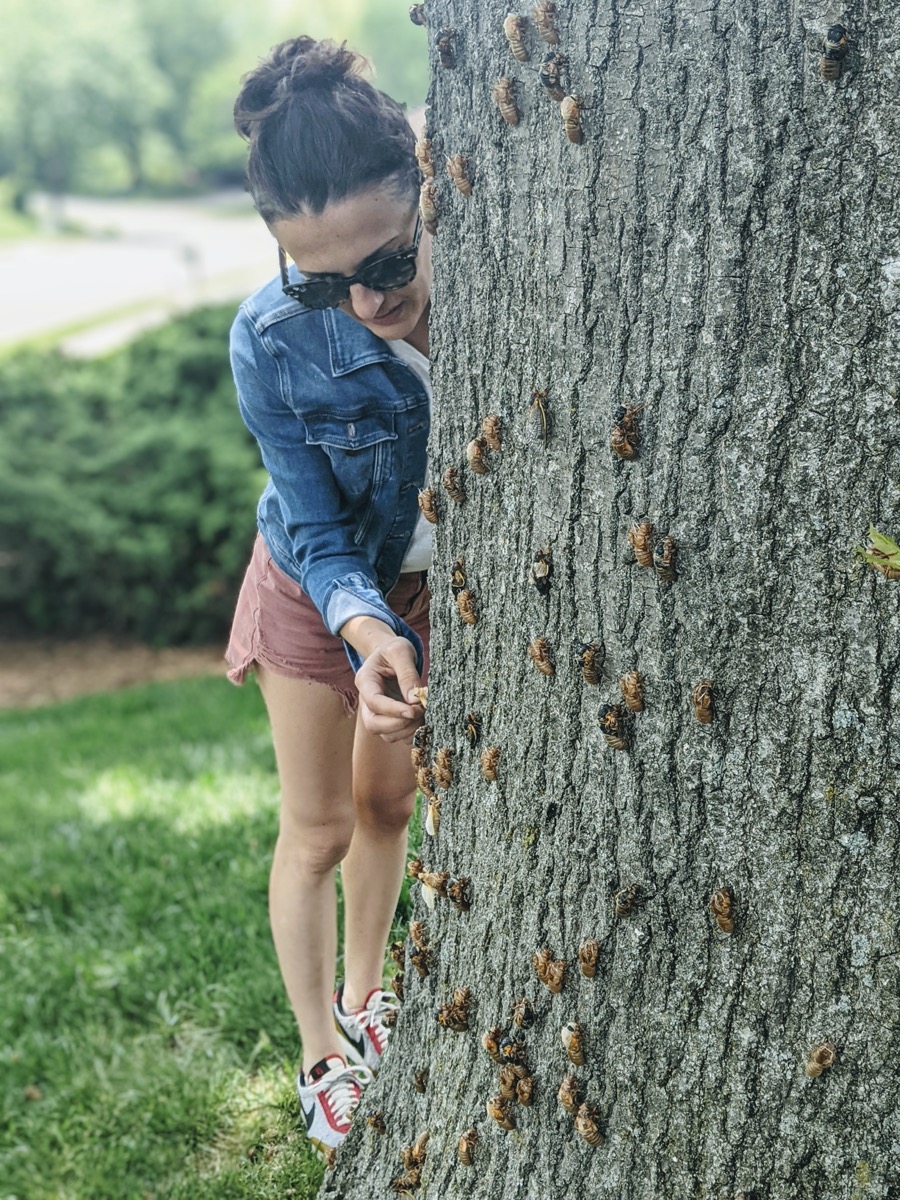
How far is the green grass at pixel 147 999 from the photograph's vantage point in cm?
334

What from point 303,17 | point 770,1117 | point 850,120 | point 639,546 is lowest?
point 770,1117

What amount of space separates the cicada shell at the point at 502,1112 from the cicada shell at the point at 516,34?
1826 millimetres

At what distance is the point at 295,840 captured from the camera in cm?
305

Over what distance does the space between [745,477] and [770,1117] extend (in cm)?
103

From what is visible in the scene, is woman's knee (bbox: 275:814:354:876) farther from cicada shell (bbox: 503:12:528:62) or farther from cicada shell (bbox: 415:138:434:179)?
cicada shell (bbox: 503:12:528:62)

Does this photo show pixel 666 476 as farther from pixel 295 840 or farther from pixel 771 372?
pixel 295 840

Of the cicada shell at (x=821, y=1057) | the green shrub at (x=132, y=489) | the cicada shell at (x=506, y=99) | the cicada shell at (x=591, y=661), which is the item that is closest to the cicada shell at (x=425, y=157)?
the cicada shell at (x=506, y=99)

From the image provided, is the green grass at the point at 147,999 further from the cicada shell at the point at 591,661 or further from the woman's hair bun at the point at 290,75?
the woman's hair bun at the point at 290,75

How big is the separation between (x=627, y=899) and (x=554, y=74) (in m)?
1.33

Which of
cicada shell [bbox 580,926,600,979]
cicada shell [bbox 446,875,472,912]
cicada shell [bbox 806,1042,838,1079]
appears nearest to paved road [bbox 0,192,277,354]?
cicada shell [bbox 446,875,472,912]

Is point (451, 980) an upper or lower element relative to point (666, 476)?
lower

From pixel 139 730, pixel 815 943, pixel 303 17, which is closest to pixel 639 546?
pixel 815 943

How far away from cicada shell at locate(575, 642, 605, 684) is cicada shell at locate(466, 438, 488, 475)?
0.38 meters

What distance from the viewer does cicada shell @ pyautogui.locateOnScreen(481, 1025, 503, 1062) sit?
227 cm
